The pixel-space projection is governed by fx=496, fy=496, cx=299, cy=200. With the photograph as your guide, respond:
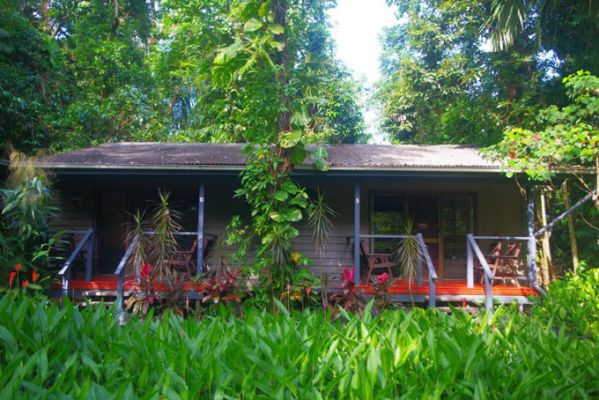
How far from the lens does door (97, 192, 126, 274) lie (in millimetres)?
10602

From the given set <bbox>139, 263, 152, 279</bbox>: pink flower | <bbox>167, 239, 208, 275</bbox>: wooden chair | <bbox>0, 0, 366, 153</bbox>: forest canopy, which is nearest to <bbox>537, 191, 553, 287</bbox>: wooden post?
<bbox>0, 0, 366, 153</bbox>: forest canopy

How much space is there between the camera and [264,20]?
8.11 meters

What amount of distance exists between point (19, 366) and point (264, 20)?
7028 mm

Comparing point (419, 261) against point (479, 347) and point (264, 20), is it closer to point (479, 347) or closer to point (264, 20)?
point (264, 20)

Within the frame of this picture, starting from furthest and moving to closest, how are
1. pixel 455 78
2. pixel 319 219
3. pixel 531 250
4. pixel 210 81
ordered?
pixel 210 81
pixel 455 78
pixel 531 250
pixel 319 219

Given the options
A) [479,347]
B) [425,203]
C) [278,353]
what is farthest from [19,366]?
[425,203]

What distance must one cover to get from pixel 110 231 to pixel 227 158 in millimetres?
3385

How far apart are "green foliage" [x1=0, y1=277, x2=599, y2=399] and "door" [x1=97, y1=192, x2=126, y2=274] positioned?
7992mm

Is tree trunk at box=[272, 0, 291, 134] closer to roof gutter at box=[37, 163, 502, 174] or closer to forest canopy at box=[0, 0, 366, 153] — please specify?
roof gutter at box=[37, 163, 502, 174]

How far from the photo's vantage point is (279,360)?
238 cm

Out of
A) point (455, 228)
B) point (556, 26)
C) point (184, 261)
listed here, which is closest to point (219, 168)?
point (184, 261)

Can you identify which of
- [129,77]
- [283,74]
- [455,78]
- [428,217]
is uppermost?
[129,77]

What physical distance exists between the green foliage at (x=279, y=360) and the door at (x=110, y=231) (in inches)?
315

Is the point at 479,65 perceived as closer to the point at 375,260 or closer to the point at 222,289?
the point at 375,260
